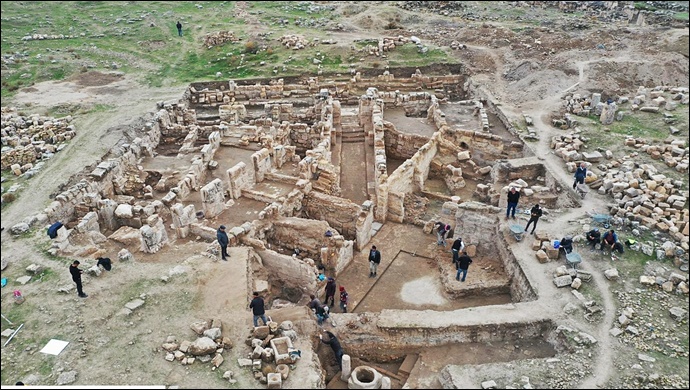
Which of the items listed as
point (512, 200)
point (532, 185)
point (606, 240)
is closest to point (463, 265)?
point (512, 200)

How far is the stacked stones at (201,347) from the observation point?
11.5 metres

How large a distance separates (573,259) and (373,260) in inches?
257

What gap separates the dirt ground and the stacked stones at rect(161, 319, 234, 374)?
183 millimetres

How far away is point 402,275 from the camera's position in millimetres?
17828

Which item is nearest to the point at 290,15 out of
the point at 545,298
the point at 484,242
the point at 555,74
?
the point at 555,74

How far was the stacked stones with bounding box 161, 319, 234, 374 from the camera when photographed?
1153cm

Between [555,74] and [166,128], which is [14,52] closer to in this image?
[166,128]

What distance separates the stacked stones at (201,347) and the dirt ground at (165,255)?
0.60 ft

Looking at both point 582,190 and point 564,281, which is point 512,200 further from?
point 564,281

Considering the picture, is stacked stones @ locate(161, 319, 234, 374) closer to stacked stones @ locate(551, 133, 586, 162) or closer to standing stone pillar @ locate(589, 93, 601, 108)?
stacked stones @ locate(551, 133, 586, 162)

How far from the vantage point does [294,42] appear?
128ft

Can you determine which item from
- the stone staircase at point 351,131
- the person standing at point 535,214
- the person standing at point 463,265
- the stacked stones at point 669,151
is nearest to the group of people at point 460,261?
the person standing at point 463,265

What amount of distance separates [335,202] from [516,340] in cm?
909

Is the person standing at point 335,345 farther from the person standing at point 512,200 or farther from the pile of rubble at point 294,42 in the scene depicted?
the pile of rubble at point 294,42
